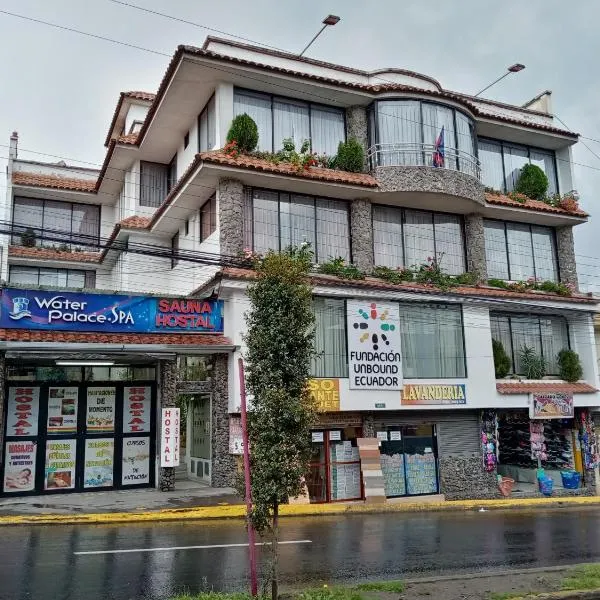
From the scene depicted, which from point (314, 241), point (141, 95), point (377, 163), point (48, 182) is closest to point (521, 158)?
point (377, 163)

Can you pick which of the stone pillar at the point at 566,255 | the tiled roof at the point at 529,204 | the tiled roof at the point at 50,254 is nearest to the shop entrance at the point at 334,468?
the tiled roof at the point at 529,204

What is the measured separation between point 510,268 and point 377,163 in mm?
7374

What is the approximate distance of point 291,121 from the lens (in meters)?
21.2

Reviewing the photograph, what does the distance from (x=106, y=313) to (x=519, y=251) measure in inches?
648

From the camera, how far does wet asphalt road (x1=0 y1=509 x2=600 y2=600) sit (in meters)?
9.43

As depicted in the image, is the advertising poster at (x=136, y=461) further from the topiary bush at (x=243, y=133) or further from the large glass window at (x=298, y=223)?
the topiary bush at (x=243, y=133)

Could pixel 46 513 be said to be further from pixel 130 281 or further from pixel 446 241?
pixel 446 241

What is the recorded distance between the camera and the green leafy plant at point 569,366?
79.5 feet

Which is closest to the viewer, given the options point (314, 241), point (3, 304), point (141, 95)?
point (3, 304)

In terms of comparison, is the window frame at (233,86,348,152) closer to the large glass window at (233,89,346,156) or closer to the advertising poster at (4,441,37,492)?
the large glass window at (233,89,346,156)

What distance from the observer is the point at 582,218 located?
25.4 metres

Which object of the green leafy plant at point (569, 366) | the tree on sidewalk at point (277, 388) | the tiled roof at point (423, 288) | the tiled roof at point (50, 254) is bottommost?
the tree on sidewalk at point (277, 388)

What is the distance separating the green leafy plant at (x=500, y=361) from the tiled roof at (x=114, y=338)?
1020cm

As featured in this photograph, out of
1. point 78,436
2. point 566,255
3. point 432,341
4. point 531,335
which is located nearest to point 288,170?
point 432,341
